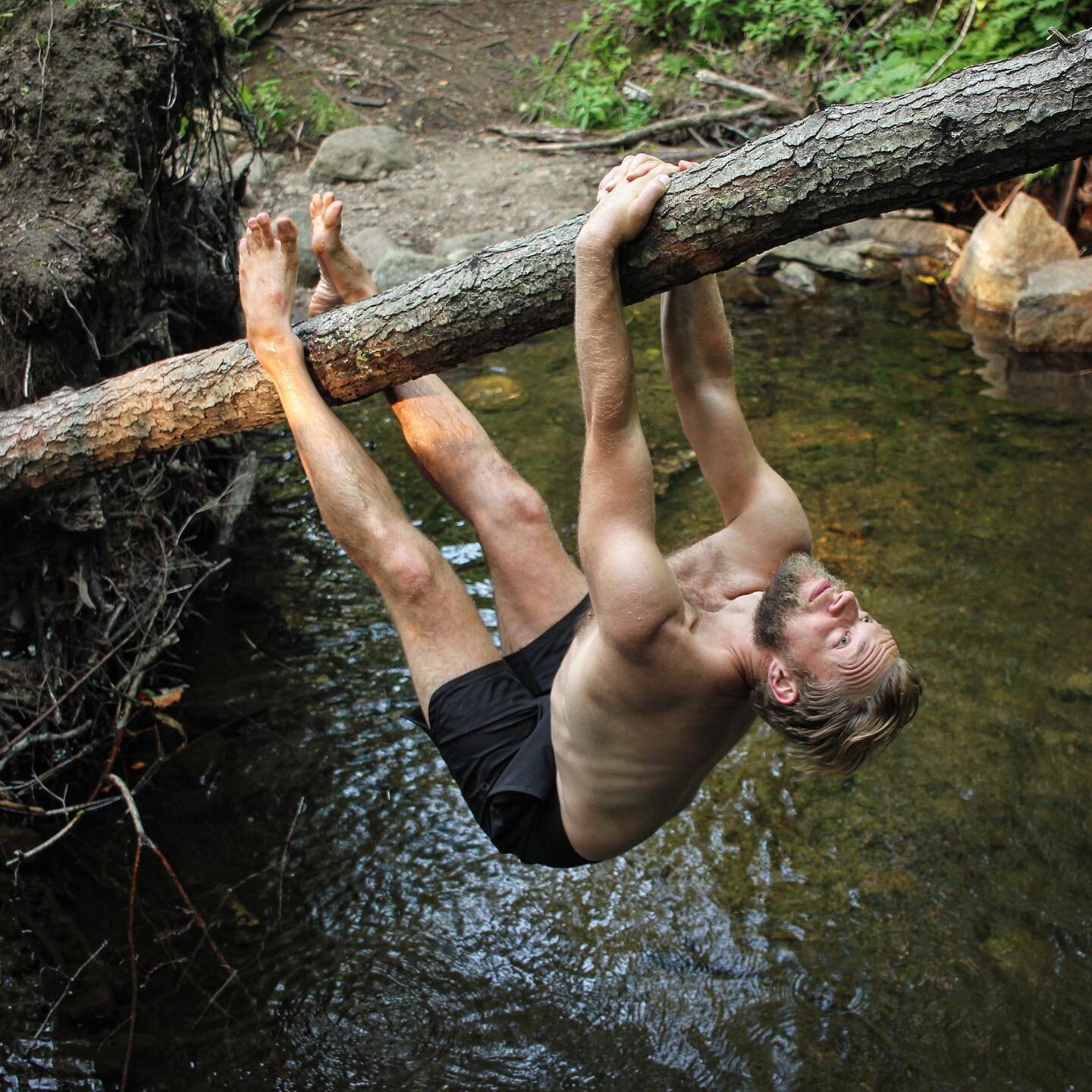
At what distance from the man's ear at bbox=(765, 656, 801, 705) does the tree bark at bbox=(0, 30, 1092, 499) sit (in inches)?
38.7

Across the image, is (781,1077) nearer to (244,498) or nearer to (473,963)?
(473,963)

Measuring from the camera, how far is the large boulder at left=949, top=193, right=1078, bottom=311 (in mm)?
8688

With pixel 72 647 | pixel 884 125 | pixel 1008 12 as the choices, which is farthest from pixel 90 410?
pixel 1008 12

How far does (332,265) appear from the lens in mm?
3510

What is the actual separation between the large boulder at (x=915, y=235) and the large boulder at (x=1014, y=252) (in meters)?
0.63

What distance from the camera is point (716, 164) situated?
8.43 ft

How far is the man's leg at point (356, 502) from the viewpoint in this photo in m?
3.22

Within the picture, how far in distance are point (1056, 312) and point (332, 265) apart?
652cm

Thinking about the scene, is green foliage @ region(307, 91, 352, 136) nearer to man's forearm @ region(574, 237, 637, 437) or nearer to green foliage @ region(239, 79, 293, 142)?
green foliage @ region(239, 79, 293, 142)

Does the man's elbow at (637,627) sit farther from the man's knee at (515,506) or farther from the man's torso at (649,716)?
the man's knee at (515,506)

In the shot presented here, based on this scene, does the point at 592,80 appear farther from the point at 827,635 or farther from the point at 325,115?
the point at 827,635

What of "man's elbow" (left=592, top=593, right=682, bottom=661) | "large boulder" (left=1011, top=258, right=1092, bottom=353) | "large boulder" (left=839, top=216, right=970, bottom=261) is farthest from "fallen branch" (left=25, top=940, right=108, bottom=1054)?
"large boulder" (left=839, top=216, right=970, bottom=261)

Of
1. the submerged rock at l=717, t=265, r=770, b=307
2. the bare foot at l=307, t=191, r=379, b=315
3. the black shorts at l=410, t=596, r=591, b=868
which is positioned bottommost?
the submerged rock at l=717, t=265, r=770, b=307

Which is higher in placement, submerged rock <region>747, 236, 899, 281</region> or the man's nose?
the man's nose
